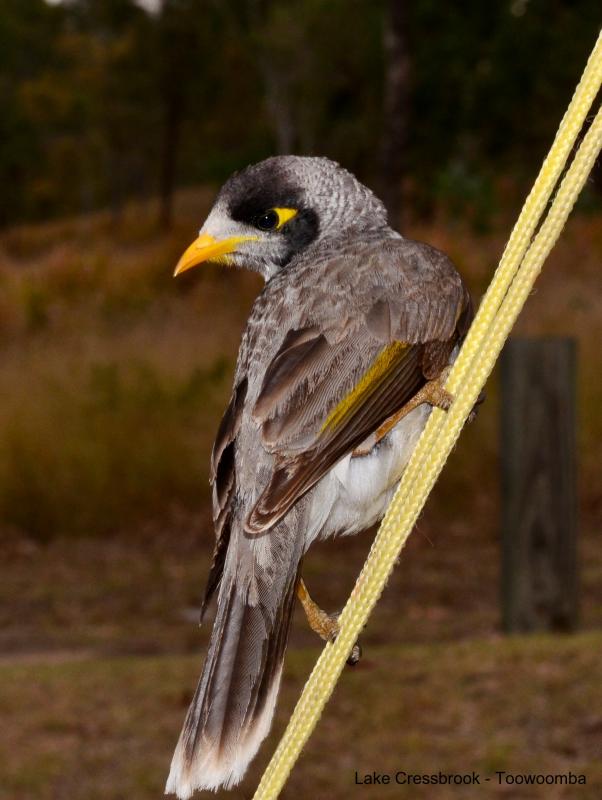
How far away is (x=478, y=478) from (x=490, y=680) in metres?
4.43

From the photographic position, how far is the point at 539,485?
342 inches

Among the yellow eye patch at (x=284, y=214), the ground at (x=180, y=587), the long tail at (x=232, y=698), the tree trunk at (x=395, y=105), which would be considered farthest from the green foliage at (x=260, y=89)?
the long tail at (x=232, y=698)

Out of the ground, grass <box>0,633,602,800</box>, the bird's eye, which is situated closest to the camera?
the bird's eye

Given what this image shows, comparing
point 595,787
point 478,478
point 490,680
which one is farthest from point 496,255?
point 595,787

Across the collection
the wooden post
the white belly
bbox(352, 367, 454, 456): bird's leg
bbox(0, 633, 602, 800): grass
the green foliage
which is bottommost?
bbox(0, 633, 602, 800): grass

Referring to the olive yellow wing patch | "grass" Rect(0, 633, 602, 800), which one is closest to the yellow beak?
the olive yellow wing patch

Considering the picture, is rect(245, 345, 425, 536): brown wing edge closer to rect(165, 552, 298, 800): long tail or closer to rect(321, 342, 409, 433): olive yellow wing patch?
rect(321, 342, 409, 433): olive yellow wing patch

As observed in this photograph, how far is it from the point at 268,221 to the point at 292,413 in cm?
91

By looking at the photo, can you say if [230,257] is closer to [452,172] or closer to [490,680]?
[490,680]

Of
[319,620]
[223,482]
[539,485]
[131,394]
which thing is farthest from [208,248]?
[131,394]

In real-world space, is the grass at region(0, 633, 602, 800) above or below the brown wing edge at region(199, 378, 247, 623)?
below

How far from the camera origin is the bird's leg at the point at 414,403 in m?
2.83

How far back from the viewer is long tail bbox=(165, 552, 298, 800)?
250 cm

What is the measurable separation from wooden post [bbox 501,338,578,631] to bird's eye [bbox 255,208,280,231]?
17.4ft
